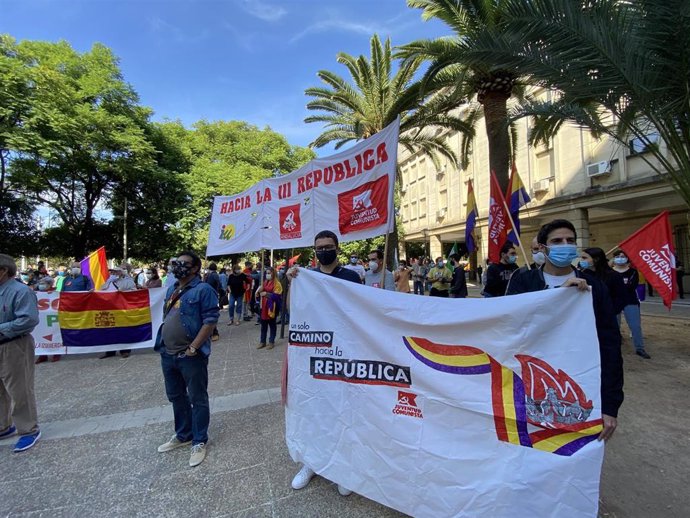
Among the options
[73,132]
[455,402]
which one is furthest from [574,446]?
[73,132]

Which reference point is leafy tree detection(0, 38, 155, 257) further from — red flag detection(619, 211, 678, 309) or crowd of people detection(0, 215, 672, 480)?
red flag detection(619, 211, 678, 309)

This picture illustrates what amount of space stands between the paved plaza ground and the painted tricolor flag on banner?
1798 mm

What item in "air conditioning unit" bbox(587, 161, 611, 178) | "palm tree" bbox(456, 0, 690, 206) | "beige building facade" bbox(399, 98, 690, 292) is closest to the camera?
"palm tree" bbox(456, 0, 690, 206)

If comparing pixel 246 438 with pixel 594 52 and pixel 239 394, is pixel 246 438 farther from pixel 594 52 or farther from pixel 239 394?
pixel 594 52

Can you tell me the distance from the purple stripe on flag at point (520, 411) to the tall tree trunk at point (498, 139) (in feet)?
26.3

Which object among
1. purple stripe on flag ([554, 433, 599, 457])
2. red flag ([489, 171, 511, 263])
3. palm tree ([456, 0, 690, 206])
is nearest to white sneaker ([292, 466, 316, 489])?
purple stripe on flag ([554, 433, 599, 457])

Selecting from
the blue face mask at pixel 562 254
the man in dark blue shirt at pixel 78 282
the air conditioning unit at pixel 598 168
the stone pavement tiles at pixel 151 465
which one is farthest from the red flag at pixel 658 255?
the air conditioning unit at pixel 598 168

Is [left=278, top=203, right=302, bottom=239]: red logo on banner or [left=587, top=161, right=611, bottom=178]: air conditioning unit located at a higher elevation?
[left=587, top=161, right=611, bottom=178]: air conditioning unit

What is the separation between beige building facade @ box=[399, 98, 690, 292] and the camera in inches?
610

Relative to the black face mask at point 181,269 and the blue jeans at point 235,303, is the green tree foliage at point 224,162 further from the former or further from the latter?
the black face mask at point 181,269

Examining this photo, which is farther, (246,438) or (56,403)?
(56,403)

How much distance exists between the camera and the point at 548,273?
2.51 m

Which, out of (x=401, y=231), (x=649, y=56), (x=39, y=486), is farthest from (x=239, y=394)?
(x=401, y=231)

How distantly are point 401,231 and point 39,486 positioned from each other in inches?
1291
